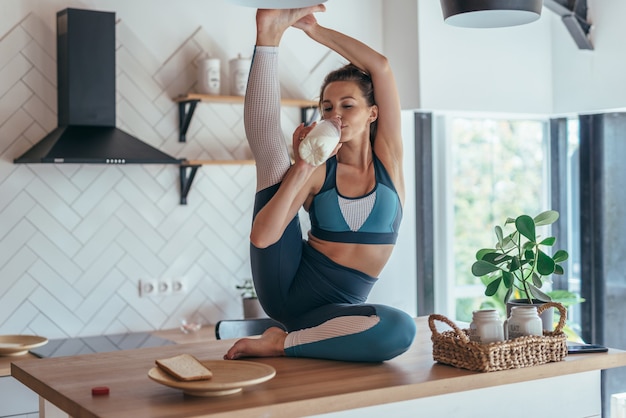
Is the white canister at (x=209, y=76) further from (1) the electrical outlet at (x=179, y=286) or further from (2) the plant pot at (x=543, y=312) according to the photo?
(2) the plant pot at (x=543, y=312)

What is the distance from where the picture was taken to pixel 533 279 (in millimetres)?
2514

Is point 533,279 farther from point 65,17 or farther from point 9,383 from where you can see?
point 65,17

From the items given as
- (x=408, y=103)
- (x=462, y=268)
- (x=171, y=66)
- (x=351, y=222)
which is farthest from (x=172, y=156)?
(x=351, y=222)

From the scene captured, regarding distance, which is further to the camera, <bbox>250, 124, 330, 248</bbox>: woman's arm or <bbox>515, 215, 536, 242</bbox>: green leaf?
<bbox>515, 215, 536, 242</bbox>: green leaf

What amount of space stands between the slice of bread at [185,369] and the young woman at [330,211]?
0.32 m

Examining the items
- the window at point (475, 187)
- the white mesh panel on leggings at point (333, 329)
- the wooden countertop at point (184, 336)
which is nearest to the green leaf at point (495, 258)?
the white mesh panel on leggings at point (333, 329)

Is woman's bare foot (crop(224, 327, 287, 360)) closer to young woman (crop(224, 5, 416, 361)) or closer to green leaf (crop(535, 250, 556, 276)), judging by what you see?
young woman (crop(224, 5, 416, 361))

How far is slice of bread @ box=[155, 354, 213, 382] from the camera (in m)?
1.80

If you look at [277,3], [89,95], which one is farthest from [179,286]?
[277,3]

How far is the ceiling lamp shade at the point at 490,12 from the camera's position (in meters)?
2.45

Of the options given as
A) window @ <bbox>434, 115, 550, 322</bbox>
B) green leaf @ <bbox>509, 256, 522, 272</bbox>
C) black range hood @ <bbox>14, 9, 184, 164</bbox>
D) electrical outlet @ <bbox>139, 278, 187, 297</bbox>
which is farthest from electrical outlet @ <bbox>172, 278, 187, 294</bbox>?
green leaf @ <bbox>509, 256, 522, 272</bbox>

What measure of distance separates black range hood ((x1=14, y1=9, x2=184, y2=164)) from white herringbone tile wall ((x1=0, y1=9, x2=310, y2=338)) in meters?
0.14

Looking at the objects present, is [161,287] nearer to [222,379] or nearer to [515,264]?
[515,264]

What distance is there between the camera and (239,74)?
4.19 meters
